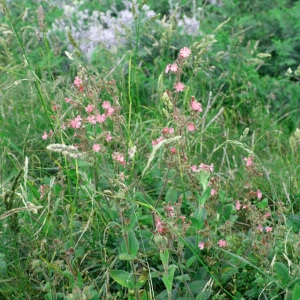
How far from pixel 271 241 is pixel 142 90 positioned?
182cm

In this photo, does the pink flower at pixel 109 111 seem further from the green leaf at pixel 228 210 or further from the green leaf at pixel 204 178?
the green leaf at pixel 228 210

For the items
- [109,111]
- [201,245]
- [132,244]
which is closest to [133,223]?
[132,244]

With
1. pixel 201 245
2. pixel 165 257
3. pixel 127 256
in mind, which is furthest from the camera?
pixel 201 245

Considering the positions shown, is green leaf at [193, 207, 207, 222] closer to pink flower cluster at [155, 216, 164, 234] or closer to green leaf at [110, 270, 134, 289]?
pink flower cluster at [155, 216, 164, 234]

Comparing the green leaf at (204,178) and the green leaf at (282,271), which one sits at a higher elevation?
the green leaf at (204,178)

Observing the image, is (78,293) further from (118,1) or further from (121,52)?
(118,1)

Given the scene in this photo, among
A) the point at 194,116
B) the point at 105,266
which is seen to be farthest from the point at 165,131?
the point at 105,266

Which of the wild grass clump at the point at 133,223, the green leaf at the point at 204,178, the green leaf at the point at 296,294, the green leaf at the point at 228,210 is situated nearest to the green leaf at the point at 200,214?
the wild grass clump at the point at 133,223

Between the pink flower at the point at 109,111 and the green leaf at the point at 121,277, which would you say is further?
the pink flower at the point at 109,111

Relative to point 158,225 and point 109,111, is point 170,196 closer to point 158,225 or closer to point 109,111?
point 158,225

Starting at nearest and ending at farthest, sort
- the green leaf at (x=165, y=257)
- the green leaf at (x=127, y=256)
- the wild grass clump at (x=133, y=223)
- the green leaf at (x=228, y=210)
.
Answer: the green leaf at (x=165, y=257), the green leaf at (x=127, y=256), the wild grass clump at (x=133, y=223), the green leaf at (x=228, y=210)

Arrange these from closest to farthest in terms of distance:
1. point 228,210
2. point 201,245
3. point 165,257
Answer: point 165,257, point 201,245, point 228,210

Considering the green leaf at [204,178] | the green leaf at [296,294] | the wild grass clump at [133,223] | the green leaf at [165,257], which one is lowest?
the wild grass clump at [133,223]

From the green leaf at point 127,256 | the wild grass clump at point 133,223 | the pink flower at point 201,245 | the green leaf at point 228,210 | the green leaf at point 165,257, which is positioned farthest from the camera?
the green leaf at point 228,210
